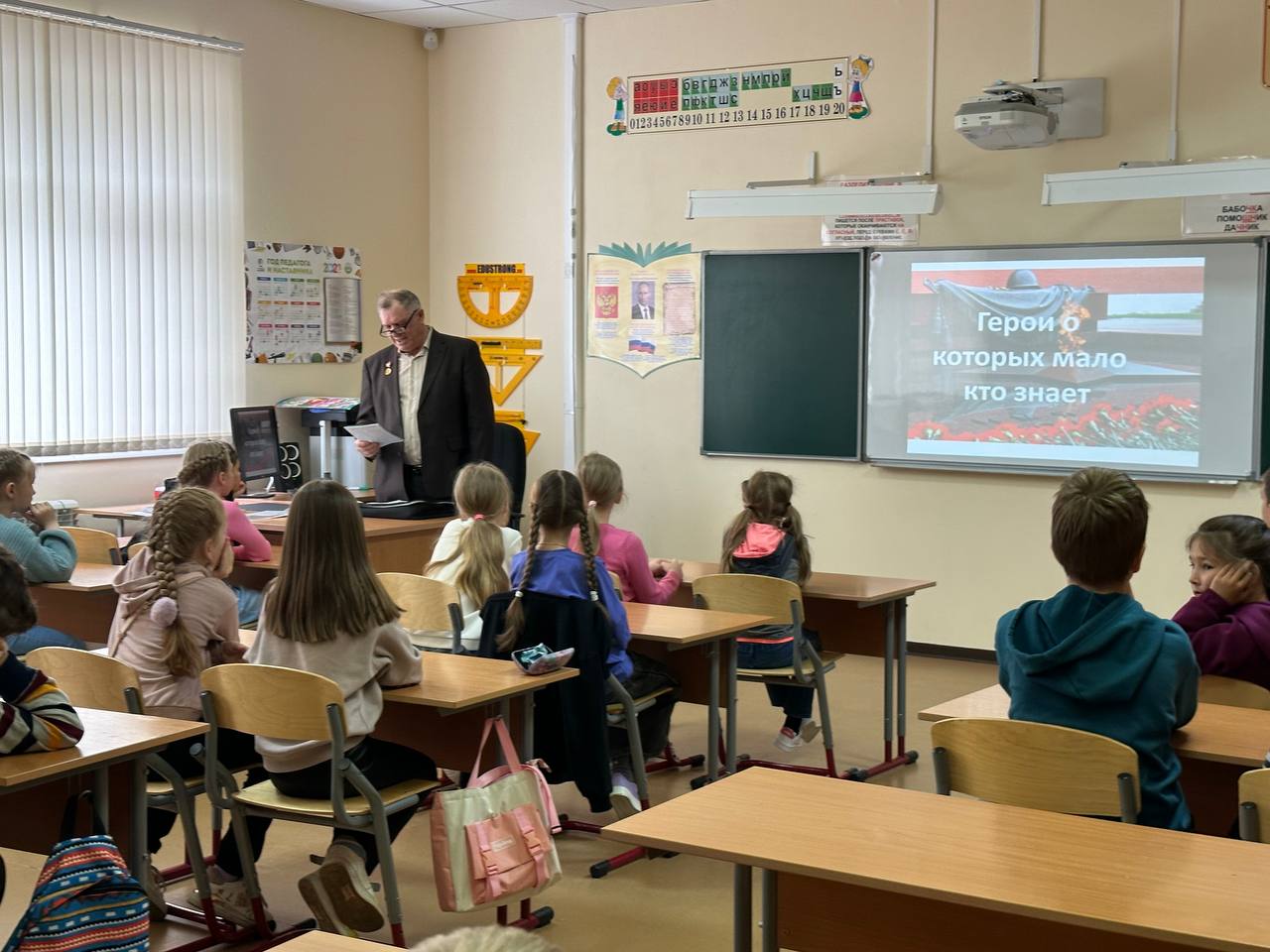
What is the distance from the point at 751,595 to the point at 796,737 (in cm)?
83

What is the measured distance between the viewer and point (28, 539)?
4.43 meters

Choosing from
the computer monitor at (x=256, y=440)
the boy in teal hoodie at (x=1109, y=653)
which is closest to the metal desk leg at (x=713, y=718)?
the boy in teal hoodie at (x=1109, y=653)

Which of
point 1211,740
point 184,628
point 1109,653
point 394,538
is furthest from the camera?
point 394,538

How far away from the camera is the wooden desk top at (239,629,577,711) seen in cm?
305

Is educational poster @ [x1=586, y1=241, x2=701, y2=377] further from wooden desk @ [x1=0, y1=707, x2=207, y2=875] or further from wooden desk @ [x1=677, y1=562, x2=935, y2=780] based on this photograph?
wooden desk @ [x1=0, y1=707, x2=207, y2=875]

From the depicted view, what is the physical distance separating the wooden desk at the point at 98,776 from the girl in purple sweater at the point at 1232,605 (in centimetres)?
217

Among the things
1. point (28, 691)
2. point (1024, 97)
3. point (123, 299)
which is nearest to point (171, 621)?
point (28, 691)

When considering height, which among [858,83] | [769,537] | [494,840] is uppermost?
[858,83]

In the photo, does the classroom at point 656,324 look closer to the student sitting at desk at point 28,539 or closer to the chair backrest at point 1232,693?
the chair backrest at point 1232,693

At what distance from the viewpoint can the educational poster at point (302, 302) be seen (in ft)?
22.9

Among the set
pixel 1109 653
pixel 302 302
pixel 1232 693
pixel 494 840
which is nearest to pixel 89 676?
pixel 494 840

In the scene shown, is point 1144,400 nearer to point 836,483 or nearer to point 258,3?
point 836,483

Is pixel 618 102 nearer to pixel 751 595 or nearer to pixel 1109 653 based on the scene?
pixel 751 595

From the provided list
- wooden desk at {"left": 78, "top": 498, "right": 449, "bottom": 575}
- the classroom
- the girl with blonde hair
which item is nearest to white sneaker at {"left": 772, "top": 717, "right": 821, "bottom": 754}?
the classroom
